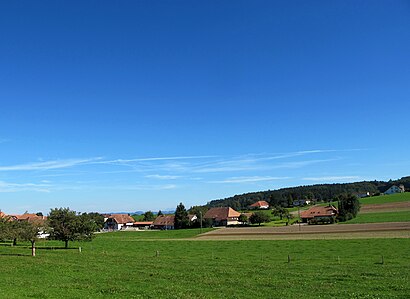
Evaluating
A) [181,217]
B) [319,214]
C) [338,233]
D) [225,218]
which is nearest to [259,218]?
[225,218]

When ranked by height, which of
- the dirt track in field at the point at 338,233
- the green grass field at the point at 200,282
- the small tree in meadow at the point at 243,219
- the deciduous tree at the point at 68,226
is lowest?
the dirt track in field at the point at 338,233

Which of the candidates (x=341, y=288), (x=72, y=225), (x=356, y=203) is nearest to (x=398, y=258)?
(x=341, y=288)

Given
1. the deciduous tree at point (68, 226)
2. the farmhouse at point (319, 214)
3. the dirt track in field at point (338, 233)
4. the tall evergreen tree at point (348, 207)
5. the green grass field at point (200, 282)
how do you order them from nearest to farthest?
the green grass field at point (200, 282) → the deciduous tree at point (68, 226) → the dirt track in field at point (338, 233) → the tall evergreen tree at point (348, 207) → the farmhouse at point (319, 214)

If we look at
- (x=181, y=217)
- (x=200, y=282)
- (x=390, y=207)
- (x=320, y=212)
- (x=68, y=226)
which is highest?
(x=68, y=226)

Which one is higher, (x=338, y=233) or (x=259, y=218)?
(x=259, y=218)

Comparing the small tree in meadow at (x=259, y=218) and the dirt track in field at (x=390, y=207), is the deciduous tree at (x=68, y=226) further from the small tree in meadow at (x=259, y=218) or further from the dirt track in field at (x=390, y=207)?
the dirt track in field at (x=390, y=207)

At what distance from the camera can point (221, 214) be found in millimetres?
196125

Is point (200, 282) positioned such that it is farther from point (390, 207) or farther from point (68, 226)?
point (390, 207)

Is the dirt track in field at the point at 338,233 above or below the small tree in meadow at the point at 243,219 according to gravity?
below

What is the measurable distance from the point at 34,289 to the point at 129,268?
12.9 meters

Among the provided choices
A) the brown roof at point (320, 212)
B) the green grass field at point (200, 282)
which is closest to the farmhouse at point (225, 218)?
the brown roof at point (320, 212)

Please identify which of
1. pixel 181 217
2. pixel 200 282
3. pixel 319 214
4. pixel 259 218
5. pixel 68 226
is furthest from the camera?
pixel 181 217

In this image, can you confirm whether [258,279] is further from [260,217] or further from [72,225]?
[260,217]

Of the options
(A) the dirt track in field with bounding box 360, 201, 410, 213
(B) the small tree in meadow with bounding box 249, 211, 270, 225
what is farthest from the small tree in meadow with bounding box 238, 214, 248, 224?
(A) the dirt track in field with bounding box 360, 201, 410, 213
